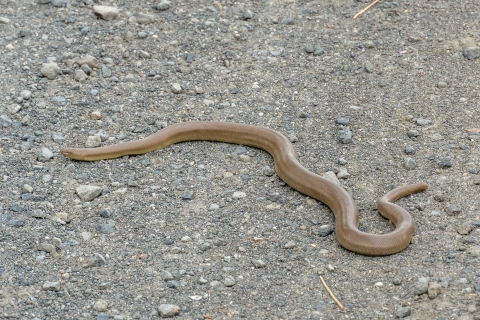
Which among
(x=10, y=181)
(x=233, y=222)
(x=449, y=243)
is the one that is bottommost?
(x=10, y=181)

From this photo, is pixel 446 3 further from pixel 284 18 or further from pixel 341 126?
pixel 341 126

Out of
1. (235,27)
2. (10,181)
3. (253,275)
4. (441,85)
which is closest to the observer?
(253,275)

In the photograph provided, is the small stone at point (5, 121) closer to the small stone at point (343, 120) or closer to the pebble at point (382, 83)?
the small stone at point (343, 120)

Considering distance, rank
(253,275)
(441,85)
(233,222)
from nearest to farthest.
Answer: (253,275)
(233,222)
(441,85)

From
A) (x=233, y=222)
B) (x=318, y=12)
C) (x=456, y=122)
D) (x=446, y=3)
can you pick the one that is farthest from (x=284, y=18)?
(x=233, y=222)

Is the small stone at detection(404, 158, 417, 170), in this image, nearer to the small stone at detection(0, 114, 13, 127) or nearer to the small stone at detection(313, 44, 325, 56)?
the small stone at detection(313, 44, 325, 56)

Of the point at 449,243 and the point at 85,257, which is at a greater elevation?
the point at 449,243

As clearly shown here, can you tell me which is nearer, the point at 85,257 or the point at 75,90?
the point at 85,257

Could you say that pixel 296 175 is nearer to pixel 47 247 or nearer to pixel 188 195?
pixel 188 195
